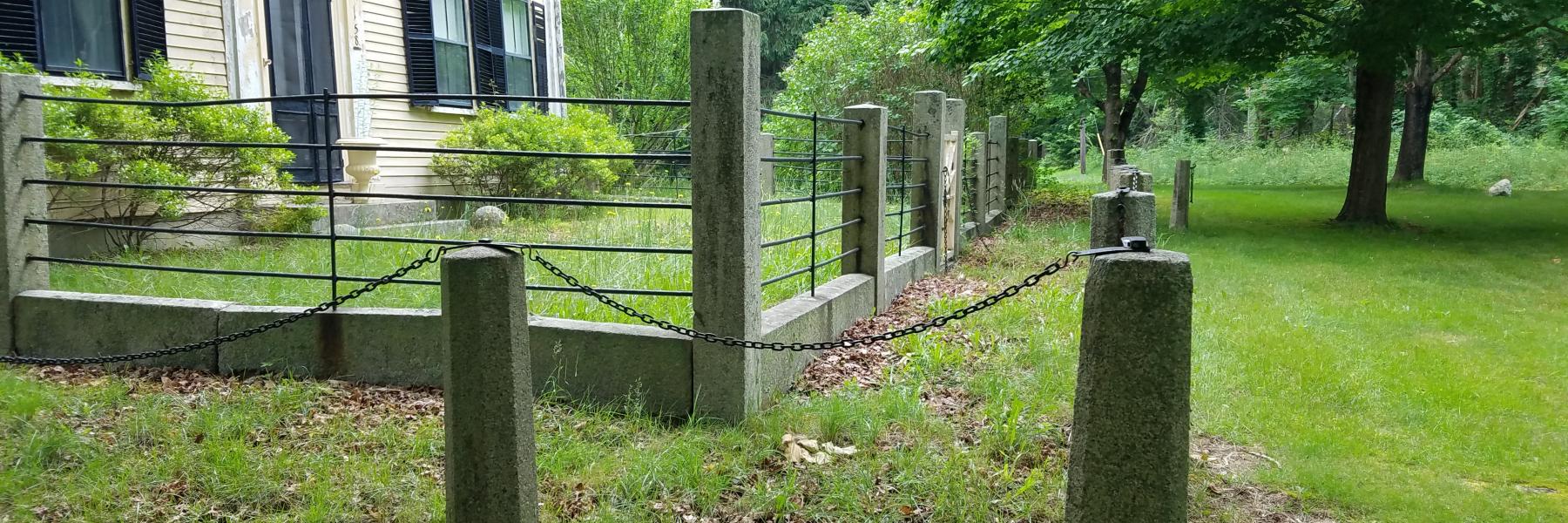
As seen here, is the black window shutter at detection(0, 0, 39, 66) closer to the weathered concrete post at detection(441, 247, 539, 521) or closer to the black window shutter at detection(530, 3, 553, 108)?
the weathered concrete post at detection(441, 247, 539, 521)

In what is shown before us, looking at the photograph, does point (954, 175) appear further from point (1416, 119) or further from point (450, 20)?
point (1416, 119)

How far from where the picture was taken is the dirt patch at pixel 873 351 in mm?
6156

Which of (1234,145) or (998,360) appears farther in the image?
(1234,145)

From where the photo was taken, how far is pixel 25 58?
26.5 ft

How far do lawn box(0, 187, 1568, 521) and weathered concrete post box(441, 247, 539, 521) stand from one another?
0.77 m

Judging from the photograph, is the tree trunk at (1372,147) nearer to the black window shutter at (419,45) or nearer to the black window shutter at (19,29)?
the black window shutter at (419,45)

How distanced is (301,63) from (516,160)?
108 inches

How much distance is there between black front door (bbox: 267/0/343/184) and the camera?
11.3 m

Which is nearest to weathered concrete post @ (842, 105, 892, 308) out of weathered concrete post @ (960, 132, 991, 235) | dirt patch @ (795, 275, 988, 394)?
dirt patch @ (795, 275, 988, 394)

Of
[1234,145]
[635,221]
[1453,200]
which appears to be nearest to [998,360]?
[635,221]

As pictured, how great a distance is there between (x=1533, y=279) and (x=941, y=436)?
30.4ft

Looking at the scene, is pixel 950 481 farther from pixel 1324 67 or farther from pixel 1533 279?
pixel 1324 67

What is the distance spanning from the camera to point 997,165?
15.0 metres

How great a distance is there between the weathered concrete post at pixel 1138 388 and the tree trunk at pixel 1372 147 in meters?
15.4
